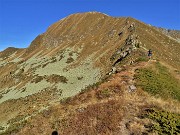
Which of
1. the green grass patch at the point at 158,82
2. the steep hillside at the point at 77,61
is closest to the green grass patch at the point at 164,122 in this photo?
the steep hillside at the point at 77,61

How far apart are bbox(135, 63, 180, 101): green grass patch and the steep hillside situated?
2344 mm

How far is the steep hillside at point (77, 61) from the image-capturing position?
193ft

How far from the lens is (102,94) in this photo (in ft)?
130

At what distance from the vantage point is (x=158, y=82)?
138 ft

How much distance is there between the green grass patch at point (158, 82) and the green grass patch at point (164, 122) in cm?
534

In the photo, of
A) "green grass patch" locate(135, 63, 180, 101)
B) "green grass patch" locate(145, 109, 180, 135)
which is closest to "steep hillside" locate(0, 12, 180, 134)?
"green grass patch" locate(135, 63, 180, 101)

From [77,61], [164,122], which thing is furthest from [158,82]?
[77,61]

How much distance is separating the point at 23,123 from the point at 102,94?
1053 cm

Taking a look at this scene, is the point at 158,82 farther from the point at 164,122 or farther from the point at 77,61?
the point at 77,61

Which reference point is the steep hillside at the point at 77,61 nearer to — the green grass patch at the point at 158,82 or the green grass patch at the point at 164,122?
the green grass patch at the point at 158,82

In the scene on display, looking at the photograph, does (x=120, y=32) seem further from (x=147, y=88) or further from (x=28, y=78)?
(x=147, y=88)

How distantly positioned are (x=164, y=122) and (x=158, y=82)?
10465 mm

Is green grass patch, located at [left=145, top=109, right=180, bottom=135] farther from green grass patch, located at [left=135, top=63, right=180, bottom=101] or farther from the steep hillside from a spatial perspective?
green grass patch, located at [left=135, top=63, right=180, bottom=101]

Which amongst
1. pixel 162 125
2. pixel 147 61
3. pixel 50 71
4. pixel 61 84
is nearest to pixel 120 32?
pixel 50 71
